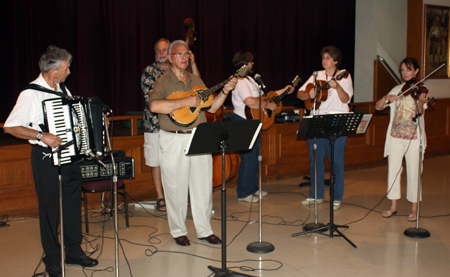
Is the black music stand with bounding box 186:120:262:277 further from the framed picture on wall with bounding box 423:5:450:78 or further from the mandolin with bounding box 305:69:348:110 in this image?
the framed picture on wall with bounding box 423:5:450:78

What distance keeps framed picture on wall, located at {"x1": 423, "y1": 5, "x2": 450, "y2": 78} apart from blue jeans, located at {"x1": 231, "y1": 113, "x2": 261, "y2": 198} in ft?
15.8

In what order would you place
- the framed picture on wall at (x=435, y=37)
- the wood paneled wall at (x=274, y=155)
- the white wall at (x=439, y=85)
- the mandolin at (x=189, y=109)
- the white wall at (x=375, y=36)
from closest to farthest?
the mandolin at (x=189, y=109)
the wood paneled wall at (x=274, y=155)
the white wall at (x=375, y=36)
the framed picture on wall at (x=435, y=37)
the white wall at (x=439, y=85)

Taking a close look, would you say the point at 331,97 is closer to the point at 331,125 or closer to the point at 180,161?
the point at 331,125

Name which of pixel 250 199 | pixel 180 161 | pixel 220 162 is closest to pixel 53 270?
pixel 180 161

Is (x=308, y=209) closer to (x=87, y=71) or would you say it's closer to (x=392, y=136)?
(x=392, y=136)

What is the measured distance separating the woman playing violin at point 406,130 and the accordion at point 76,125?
2.69m

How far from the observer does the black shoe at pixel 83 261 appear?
130 inches

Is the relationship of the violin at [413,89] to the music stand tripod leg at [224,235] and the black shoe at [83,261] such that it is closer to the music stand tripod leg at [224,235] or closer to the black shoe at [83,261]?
the music stand tripod leg at [224,235]

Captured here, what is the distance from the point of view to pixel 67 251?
10.9ft

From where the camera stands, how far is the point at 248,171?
5.06 metres

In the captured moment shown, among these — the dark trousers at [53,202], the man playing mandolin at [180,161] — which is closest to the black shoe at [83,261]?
the dark trousers at [53,202]

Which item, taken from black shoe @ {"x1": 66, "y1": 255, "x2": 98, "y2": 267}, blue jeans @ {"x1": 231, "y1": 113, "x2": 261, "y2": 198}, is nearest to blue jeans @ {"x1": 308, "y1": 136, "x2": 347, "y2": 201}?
blue jeans @ {"x1": 231, "y1": 113, "x2": 261, "y2": 198}

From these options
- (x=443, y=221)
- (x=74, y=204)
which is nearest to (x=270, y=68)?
(x=443, y=221)

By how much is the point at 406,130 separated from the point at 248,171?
1789 millimetres
